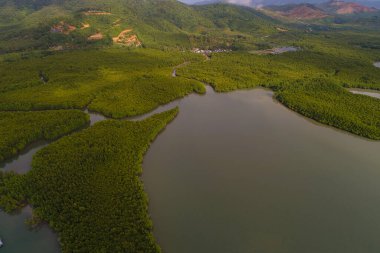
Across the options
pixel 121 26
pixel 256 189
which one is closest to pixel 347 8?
pixel 121 26

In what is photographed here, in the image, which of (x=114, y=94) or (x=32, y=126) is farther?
(x=114, y=94)

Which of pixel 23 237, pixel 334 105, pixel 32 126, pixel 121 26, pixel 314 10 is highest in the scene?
pixel 314 10

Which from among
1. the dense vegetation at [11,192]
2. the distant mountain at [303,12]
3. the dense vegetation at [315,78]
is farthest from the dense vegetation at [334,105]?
the distant mountain at [303,12]

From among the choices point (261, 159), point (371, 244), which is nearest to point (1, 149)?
point (261, 159)

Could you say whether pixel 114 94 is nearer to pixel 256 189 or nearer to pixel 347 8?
pixel 256 189

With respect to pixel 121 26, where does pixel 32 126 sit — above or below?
below
